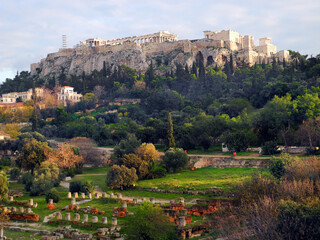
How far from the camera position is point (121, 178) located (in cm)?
3541

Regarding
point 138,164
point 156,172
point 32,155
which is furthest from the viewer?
point 32,155

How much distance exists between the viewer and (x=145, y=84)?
8731 centimetres

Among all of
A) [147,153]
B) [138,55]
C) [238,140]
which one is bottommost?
[147,153]

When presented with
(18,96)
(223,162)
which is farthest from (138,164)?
(18,96)

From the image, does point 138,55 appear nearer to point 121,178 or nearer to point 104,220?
point 121,178

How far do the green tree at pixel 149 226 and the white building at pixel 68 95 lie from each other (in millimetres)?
69068

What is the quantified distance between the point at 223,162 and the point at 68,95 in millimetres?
53811

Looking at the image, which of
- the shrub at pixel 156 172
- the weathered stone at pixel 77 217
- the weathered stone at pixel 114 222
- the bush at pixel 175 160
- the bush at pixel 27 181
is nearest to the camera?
the weathered stone at pixel 114 222

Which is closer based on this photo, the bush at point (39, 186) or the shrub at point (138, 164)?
the bush at point (39, 186)

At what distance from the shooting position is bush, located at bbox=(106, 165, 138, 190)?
116 ft

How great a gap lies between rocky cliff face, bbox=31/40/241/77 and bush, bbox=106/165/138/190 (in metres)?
63.1

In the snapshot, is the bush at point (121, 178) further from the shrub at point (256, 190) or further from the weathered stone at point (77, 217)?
the shrub at point (256, 190)

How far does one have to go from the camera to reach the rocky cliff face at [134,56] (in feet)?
327

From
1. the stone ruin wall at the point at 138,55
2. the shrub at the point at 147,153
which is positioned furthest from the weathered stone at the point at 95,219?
the stone ruin wall at the point at 138,55
